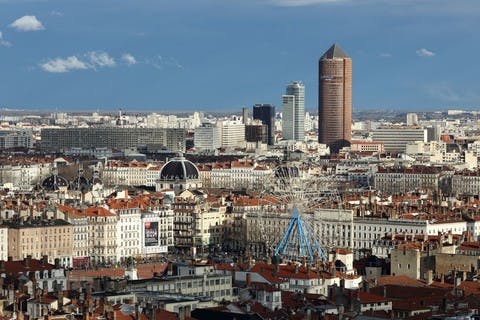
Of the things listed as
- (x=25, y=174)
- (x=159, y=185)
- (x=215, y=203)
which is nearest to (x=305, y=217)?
(x=215, y=203)

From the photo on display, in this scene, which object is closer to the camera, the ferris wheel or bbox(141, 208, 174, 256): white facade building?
the ferris wheel

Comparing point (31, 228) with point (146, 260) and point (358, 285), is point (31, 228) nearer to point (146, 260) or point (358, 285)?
point (146, 260)

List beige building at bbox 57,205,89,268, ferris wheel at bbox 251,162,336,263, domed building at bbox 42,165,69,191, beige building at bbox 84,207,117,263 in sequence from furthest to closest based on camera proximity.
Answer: domed building at bbox 42,165,69,191
beige building at bbox 84,207,117,263
beige building at bbox 57,205,89,268
ferris wheel at bbox 251,162,336,263

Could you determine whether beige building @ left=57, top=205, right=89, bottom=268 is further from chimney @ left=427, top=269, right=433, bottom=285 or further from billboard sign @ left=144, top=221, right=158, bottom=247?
chimney @ left=427, top=269, right=433, bottom=285

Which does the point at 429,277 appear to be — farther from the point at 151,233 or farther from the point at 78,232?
the point at 151,233

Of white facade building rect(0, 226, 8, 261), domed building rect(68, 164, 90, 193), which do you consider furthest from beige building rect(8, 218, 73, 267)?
domed building rect(68, 164, 90, 193)

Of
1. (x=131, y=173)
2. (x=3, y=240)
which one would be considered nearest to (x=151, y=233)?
(x=3, y=240)

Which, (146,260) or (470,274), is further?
(146,260)
